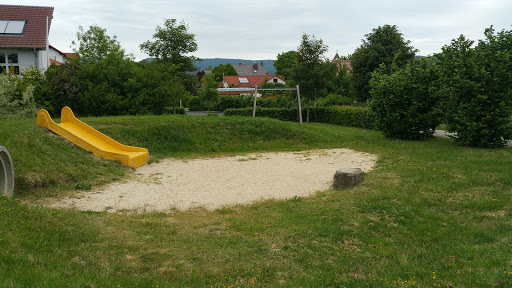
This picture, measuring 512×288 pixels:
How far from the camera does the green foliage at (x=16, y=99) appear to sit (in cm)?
1642

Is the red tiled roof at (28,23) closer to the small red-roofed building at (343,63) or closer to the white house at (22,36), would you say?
the white house at (22,36)

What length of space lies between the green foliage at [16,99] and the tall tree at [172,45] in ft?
69.0

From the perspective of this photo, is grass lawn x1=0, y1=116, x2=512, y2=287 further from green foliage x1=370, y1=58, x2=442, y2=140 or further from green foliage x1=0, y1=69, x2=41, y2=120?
green foliage x1=370, y1=58, x2=442, y2=140

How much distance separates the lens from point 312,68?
2841cm

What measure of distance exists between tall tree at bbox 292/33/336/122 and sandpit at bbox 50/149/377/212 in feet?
45.8

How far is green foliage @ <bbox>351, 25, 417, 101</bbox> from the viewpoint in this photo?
3716 centimetres

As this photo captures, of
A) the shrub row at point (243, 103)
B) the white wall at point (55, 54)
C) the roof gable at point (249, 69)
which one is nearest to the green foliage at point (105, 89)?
the shrub row at point (243, 103)

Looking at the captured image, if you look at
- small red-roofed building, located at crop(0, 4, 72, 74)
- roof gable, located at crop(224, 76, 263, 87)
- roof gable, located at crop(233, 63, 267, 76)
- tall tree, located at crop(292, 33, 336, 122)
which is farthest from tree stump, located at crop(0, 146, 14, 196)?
roof gable, located at crop(233, 63, 267, 76)

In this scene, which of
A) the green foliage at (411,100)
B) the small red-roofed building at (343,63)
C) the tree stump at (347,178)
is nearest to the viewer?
the tree stump at (347,178)

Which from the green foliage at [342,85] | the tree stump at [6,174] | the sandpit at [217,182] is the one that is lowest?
the sandpit at [217,182]

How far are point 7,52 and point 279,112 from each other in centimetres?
2168

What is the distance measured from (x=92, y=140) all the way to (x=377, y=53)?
98.6ft

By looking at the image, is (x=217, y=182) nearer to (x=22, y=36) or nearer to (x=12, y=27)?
(x=22, y=36)

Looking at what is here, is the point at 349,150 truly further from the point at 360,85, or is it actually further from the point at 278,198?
the point at 360,85
